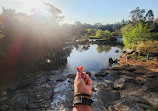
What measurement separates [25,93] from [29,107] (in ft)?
8.83

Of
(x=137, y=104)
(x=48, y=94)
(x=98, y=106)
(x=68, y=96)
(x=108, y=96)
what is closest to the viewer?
(x=137, y=104)

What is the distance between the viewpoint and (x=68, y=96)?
10.0 meters

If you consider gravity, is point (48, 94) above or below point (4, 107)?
below

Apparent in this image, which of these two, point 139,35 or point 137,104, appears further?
point 139,35

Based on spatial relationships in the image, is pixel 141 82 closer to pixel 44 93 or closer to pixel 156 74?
pixel 156 74

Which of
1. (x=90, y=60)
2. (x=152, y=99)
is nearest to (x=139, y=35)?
(x=90, y=60)

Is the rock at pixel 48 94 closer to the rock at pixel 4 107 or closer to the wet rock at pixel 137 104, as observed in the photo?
the rock at pixel 4 107

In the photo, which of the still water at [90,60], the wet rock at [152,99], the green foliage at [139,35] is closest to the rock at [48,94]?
the still water at [90,60]

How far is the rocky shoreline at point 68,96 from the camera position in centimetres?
749

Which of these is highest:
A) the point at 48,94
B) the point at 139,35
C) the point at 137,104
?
the point at 139,35

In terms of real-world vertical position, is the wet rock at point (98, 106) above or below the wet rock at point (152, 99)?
below

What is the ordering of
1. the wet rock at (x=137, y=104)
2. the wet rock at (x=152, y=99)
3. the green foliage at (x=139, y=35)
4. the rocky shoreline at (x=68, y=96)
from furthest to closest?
1. the green foliage at (x=139, y=35)
2. the rocky shoreline at (x=68, y=96)
3. the wet rock at (x=152, y=99)
4. the wet rock at (x=137, y=104)

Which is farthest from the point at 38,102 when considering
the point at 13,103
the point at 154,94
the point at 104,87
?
the point at 154,94

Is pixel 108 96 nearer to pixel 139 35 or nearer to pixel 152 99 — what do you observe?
pixel 152 99
